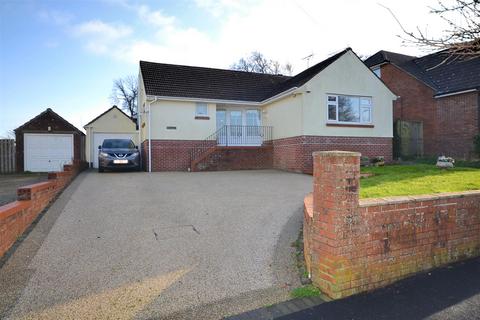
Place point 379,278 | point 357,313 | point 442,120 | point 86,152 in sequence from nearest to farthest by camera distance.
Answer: point 357,313 → point 379,278 → point 442,120 → point 86,152

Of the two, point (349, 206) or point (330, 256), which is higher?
point (349, 206)

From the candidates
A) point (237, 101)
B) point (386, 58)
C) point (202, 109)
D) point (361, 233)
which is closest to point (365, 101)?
point (237, 101)

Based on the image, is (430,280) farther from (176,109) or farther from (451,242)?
(176,109)

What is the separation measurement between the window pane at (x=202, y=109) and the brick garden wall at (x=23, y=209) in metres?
9.64

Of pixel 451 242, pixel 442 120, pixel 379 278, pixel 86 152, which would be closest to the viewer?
pixel 379 278

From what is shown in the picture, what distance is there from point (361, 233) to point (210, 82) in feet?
52.4

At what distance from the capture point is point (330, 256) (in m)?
3.69

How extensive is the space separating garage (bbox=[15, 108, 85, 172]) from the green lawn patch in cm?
1835

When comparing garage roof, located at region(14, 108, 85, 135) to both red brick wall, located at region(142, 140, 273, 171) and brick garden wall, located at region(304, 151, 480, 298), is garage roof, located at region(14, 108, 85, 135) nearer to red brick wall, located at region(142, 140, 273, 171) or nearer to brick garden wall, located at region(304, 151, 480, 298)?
red brick wall, located at region(142, 140, 273, 171)

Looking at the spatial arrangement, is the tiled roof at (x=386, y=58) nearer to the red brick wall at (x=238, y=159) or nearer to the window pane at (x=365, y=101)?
the window pane at (x=365, y=101)

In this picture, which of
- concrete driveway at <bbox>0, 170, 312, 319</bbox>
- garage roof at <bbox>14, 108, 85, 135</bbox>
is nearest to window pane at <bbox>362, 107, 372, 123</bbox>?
concrete driveway at <bbox>0, 170, 312, 319</bbox>

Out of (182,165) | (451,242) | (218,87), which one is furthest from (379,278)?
(218,87)

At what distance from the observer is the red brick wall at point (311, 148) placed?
14.9 meters

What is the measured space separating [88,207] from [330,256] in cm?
564
